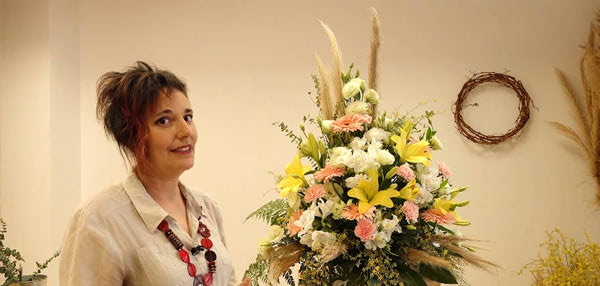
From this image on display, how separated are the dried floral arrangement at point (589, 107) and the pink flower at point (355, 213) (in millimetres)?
2496

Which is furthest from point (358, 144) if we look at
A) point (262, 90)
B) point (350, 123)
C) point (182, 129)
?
point (262, 90)

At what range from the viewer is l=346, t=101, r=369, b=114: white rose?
62.3 inches

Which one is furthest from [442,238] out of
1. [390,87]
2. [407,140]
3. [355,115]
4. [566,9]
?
[566,9]

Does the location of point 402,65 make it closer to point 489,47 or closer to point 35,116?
point 489,47

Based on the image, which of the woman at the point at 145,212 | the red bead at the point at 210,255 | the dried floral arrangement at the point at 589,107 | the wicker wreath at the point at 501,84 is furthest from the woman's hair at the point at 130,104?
the dried floral arrangement at the point at 589,107

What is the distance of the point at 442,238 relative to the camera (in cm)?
153

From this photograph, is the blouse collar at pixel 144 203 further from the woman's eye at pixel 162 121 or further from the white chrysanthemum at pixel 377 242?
the white chrysanthemum at pixel 377 242

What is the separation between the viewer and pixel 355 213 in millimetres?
1483

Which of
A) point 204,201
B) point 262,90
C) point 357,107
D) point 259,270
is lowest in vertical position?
point 259,270

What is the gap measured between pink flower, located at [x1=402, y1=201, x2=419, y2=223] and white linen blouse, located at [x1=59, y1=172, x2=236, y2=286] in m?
0.52

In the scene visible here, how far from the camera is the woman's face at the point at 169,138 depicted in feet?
4.83

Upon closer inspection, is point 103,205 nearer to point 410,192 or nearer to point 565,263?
point 410,192

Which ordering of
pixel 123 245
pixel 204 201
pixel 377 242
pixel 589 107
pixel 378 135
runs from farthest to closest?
pixel 589 107
pixel 204 201
pixel 378 135
pixel 377 242
pixel 123 245

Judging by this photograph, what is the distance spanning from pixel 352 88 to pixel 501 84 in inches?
A: 93.7
